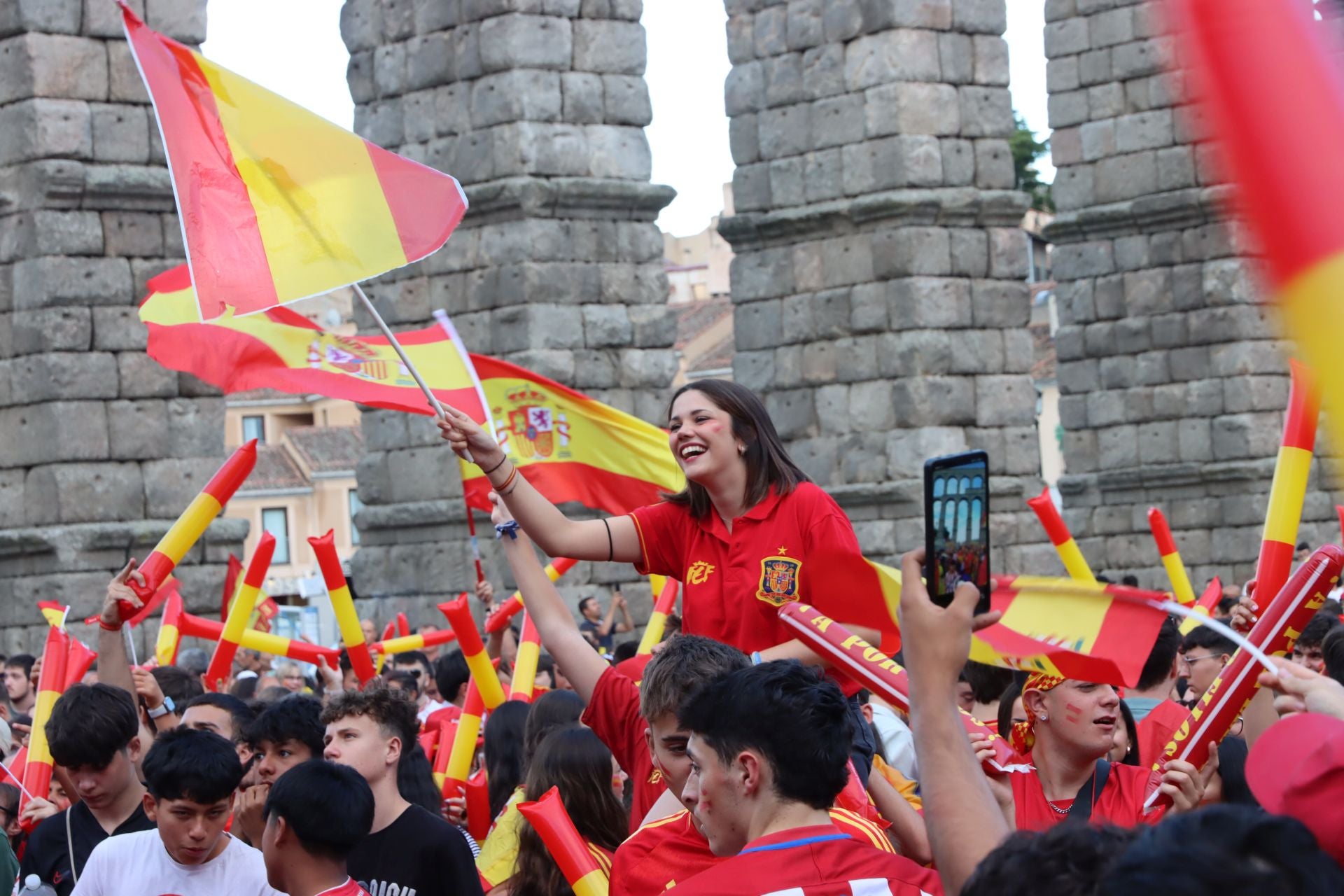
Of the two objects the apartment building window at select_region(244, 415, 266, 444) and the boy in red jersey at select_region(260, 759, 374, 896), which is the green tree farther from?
the boy in red jersey at select_region(260, 759, 374, 896)

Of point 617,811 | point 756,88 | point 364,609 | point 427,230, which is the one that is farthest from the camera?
point 756,88

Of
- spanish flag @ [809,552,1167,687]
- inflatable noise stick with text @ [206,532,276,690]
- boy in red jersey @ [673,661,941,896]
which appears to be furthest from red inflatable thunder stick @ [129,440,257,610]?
spanish flag @ [809,552,1167,687]

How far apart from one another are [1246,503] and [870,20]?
590cm

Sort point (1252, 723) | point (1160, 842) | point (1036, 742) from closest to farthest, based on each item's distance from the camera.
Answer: point (1160, 842)
point (1252, 723)
point (1036, 742)

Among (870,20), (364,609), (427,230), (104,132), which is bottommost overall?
(364,609)

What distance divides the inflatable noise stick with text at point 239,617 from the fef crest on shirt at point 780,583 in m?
3.95

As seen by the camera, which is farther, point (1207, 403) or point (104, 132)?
point (1207, 403)

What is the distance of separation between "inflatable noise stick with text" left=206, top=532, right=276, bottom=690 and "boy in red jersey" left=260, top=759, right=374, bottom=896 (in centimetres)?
393

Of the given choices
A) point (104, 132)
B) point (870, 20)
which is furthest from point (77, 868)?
point (870, 20)

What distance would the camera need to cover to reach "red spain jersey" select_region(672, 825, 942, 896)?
2.93m

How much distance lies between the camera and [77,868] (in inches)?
194

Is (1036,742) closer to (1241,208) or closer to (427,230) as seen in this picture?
(427,230)

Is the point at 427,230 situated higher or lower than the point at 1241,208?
higher

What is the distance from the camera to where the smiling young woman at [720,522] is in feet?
15.1
